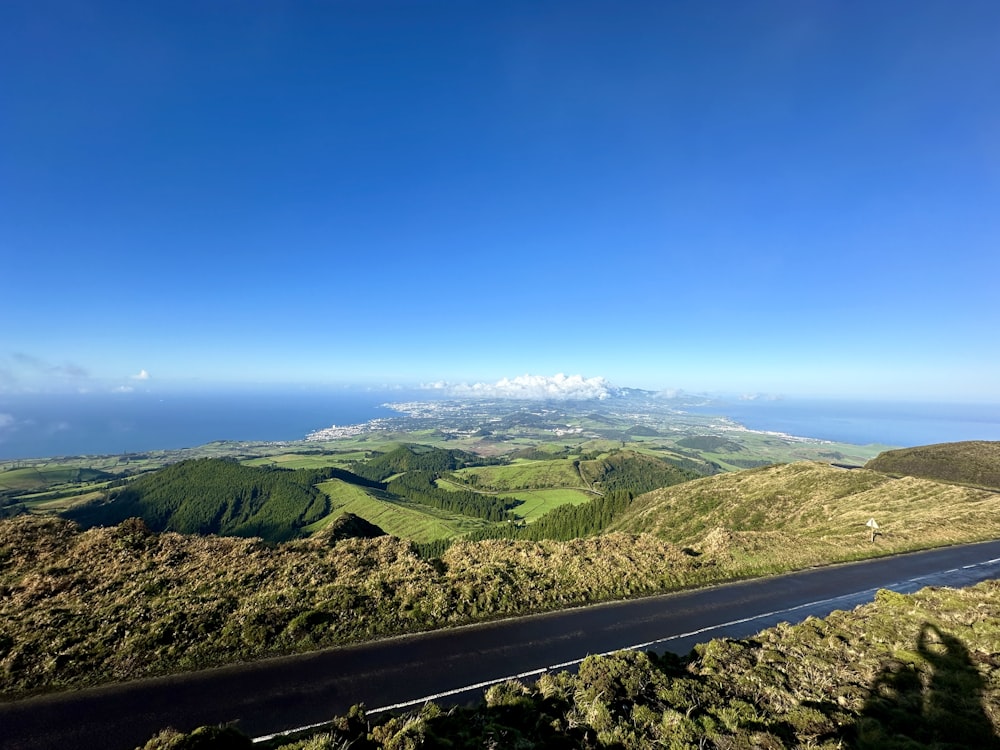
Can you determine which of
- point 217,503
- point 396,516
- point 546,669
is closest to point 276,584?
point 546,669

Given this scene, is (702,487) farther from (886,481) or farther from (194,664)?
(194,664)

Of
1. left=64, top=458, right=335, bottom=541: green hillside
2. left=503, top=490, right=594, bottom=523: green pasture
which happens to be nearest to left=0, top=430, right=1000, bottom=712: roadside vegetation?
left=503, top=490, right=594, bottom=523: green pasture

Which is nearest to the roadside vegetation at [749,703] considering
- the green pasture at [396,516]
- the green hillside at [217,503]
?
the green pasture at [396,516]

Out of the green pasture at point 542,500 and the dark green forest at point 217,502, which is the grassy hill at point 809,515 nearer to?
the green pasture at point 542,500

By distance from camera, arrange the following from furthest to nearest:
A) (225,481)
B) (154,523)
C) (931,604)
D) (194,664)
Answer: (225,481)
(154,523)
(931,604)
(194,664)

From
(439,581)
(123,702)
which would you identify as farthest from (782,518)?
(123,702)
